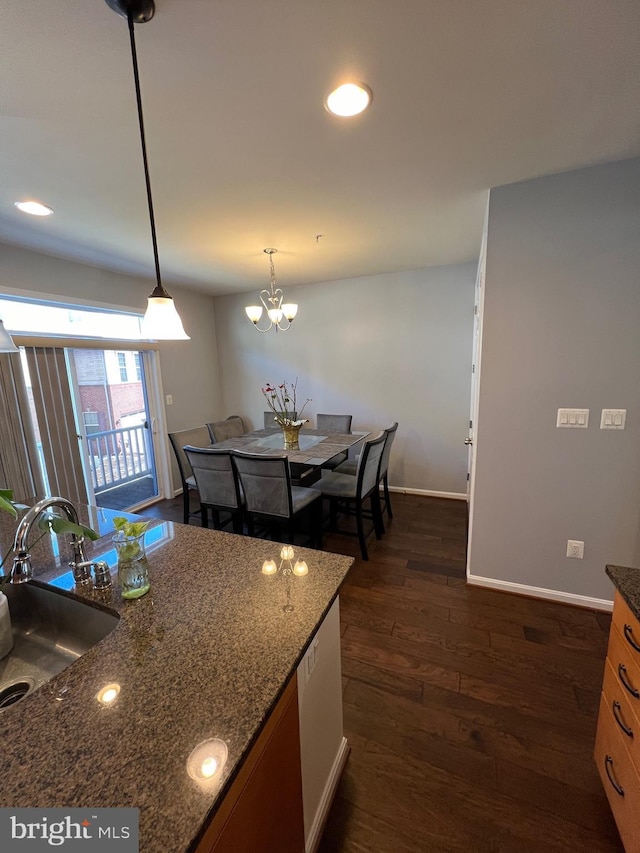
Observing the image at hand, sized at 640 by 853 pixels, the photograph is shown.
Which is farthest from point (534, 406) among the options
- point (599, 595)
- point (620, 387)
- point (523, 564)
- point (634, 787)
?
point (634, 787)

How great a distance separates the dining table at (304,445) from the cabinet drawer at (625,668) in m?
1.90

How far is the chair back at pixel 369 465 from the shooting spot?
2.59 metres

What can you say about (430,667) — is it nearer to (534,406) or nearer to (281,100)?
(534,406)

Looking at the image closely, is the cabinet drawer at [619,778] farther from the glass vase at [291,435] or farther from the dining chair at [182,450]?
the dining chair at [182,450]

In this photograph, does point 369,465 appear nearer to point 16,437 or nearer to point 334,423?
point 334,423

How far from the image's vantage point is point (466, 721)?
4.99 ft

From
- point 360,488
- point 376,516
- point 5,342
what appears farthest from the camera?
point 376,516

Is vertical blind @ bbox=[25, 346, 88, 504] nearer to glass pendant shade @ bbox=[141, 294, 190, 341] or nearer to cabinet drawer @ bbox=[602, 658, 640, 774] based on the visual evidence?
glass pendant shade @ bbox=[141, 294, 190, 341]

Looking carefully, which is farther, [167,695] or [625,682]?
[625,682]

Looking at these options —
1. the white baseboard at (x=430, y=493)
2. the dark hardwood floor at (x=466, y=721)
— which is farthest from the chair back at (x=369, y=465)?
the white baseboard at (x=430, y=493)

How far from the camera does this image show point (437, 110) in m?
1.41

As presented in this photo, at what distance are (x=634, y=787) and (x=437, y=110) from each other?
2.39 m

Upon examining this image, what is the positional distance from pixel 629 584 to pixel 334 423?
125 inches

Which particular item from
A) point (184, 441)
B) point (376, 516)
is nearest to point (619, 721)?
point (376, 516)
